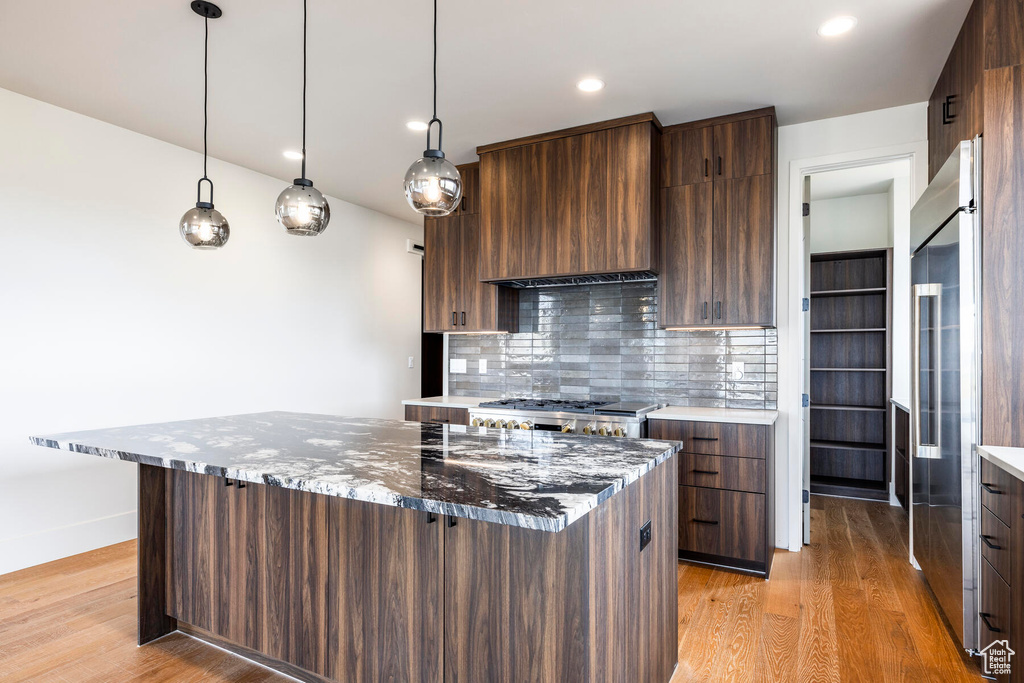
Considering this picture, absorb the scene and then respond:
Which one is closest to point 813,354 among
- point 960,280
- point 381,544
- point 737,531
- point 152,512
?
point 737,531

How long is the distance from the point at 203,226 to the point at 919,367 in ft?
10.6

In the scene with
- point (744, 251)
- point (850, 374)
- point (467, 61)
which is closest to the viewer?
point (467, 61)

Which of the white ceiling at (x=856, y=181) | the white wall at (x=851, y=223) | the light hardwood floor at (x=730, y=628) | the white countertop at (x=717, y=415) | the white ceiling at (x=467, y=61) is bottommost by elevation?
the light hardwood floor at (x=730, y=628)

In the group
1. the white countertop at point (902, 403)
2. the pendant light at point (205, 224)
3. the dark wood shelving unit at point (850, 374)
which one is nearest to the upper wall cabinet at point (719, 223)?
the white countertop at point (902, 403)

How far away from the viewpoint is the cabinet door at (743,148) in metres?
3.36

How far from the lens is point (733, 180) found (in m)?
3.44

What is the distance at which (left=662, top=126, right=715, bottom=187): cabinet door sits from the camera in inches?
138

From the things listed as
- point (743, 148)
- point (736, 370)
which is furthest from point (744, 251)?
point (736, 370)

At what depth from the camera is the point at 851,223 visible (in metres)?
5.13

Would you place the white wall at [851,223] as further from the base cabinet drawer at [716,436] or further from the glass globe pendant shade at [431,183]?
the glass globe pendant shade at [431,183]

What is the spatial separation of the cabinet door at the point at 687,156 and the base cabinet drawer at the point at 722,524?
1841 mm

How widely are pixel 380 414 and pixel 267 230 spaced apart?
6.97 ft

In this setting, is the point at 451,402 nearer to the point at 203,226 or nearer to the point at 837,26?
the point at 203,226

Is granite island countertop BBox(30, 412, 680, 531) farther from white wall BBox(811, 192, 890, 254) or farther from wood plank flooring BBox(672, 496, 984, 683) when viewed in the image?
white wall BBox(811, 192, 890, 254)
